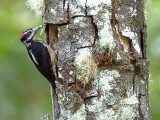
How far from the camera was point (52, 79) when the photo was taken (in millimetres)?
4758

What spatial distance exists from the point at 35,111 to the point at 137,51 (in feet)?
11.7

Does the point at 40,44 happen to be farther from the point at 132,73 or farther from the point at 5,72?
the point at 132,73

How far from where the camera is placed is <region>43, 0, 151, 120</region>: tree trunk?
12.1ft

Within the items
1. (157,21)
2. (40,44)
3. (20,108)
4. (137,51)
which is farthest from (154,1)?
(20,108)

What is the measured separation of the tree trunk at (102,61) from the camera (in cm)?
368

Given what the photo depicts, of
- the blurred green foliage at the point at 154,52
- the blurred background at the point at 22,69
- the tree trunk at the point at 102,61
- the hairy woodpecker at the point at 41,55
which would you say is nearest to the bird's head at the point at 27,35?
the hairy woodpecker at the point at 41,55

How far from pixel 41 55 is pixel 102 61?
5.89 feet

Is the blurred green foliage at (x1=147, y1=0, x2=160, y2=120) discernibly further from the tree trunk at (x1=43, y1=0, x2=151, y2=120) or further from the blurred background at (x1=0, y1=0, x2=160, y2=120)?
the tree trunk at (x1=43, y1=0, x2=151, y2=120)

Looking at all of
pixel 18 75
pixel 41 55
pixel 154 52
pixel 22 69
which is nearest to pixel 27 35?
pixel 41 55

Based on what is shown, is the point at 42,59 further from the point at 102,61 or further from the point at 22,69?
Result: the point at 102,61

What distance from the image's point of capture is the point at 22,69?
21.2 ft

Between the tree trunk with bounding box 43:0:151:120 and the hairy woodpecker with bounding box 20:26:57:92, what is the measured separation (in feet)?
1.65

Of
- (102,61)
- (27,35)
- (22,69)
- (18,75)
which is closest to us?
A: (102,61)

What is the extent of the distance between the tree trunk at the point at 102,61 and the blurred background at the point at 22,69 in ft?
6.97
